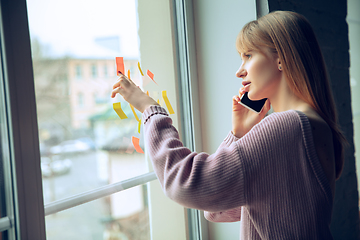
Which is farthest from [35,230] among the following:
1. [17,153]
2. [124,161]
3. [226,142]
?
[226,142]

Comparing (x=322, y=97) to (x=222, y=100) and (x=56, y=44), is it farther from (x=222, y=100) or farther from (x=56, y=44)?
(x=56, y=44)

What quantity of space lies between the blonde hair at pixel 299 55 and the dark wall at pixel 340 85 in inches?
30.4

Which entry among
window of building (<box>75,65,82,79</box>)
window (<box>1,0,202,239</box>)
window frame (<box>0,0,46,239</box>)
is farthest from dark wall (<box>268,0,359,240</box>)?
window frame (<box>0,0,46,239</box>)

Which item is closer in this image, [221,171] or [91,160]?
[221,171]

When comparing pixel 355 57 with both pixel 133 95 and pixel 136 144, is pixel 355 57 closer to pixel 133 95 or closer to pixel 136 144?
pixel 136 144

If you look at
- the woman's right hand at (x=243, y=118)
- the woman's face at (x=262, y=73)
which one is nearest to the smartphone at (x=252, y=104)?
the woman's right hand at (x=243, y=118)

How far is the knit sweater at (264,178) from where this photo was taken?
0.61 metres

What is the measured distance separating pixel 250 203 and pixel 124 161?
511 millimetres

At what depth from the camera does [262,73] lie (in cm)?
77

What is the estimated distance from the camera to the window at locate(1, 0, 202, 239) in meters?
0.68

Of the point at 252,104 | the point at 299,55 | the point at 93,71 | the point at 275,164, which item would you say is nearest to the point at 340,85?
the point at 252,104

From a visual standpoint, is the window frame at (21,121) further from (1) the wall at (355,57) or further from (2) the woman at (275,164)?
(1) the wall at (355,57)

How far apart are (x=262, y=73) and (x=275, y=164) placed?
10.7 inches

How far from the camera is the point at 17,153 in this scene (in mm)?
658
